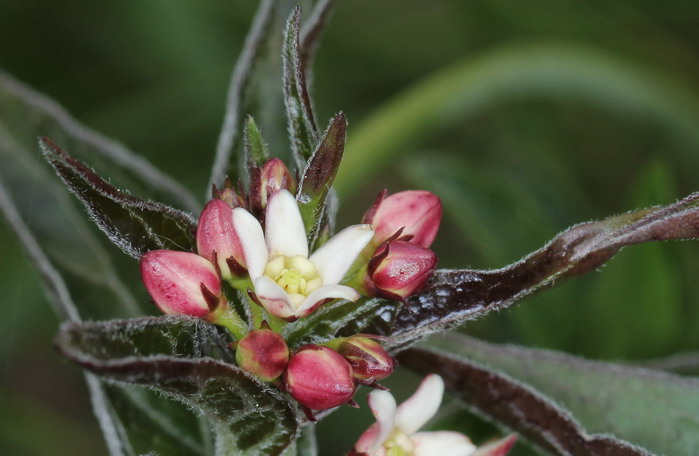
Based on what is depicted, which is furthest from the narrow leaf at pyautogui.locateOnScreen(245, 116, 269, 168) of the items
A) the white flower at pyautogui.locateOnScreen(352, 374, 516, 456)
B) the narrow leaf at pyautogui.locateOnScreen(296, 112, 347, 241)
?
the white flower at pyautogui.locateOnScreen(352, 374, 516, 456)

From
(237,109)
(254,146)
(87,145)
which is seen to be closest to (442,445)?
(254,146)

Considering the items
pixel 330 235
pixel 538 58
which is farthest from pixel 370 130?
pixel 330 235

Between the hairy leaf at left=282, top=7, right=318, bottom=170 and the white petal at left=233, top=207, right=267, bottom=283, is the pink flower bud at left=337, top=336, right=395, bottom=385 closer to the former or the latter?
the white petal at left=233, top=207, right=267, bottom=283

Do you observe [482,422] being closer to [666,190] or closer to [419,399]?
[419,399]

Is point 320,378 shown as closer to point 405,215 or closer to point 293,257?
point 293,257

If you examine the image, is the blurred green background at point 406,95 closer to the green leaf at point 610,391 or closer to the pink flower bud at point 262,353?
the green leaf at point 610,391

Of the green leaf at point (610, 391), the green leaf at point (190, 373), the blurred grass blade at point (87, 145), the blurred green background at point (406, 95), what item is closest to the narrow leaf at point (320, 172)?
the green leaf at point (190, 373)
